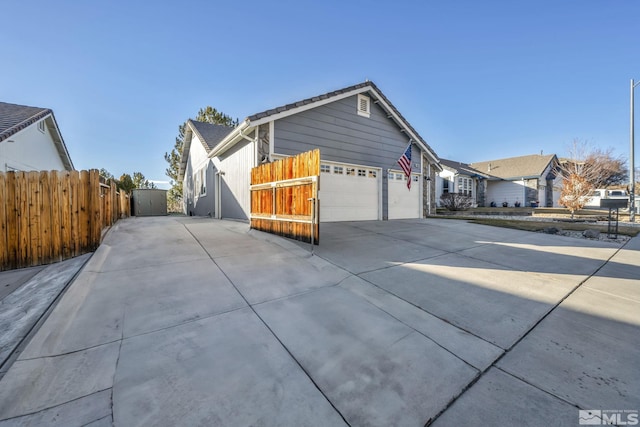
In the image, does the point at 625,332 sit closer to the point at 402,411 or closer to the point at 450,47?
the point at 402,411

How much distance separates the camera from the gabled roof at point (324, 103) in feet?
24.5

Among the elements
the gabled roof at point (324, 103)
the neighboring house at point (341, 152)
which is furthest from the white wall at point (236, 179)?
the gabled roof at point (324, 103)

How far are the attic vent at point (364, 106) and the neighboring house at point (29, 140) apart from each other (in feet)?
39.7

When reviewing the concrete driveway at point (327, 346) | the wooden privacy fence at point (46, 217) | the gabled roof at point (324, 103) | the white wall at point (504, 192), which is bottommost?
the concrete driveway at point (327, 346)

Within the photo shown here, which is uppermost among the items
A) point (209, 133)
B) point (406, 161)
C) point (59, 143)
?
point (209, 133)

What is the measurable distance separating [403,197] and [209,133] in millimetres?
11872

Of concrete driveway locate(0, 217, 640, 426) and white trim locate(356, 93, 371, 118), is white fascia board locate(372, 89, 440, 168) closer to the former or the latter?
white trim locate(356, 93, 371, 118)

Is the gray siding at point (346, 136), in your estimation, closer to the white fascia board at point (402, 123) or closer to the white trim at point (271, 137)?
the white trim at point (271, 137)

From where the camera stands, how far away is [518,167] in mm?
24359

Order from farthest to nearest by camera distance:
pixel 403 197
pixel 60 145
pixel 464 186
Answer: pixel 464 186
pixel 60 145
pixel 403 197

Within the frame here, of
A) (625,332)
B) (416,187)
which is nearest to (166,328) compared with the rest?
(625,332)

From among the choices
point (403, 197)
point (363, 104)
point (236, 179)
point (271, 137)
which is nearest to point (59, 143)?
point (236, 179)

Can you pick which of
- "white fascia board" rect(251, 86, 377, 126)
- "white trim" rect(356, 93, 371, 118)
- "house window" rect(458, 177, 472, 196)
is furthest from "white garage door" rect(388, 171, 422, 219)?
"house window" rect(458, 177, 472, 196)

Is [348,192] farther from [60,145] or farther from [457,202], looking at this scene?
[60,145]
